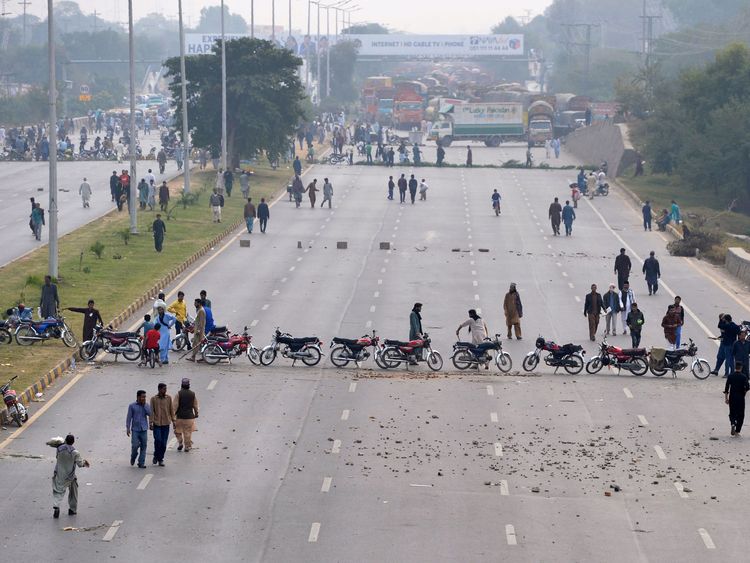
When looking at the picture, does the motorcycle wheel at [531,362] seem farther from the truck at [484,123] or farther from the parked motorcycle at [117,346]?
the truck at [484,123]

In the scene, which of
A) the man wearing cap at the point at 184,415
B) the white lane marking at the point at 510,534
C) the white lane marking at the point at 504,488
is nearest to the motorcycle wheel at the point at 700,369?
the white lane marking at the point at 504,488

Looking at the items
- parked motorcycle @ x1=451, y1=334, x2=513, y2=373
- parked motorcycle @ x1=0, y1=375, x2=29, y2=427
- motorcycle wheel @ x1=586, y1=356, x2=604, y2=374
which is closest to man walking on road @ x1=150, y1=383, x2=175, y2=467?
parked motorcycle @ x1=0, y1=375, x2=29, y2=427

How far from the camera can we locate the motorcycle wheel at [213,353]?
31.7 metres

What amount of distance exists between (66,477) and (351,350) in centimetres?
1191

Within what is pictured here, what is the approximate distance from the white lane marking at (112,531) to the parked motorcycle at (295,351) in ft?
38.1

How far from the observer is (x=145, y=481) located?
2233cm

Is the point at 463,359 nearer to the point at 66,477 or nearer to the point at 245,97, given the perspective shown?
the point at 66,477

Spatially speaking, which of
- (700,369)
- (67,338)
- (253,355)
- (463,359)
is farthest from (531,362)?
(67,338)

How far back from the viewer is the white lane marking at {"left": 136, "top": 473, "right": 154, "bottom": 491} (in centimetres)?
2198

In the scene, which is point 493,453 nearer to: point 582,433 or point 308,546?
point 582,433

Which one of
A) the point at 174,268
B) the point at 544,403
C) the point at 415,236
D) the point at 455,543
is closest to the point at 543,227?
the point at 415,236

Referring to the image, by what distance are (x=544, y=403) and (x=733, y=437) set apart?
3875 mm

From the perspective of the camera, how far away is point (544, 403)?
2839cm

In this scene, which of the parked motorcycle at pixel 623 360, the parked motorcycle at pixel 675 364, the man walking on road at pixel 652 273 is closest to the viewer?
the parked motorcycle at pixel 675 364
